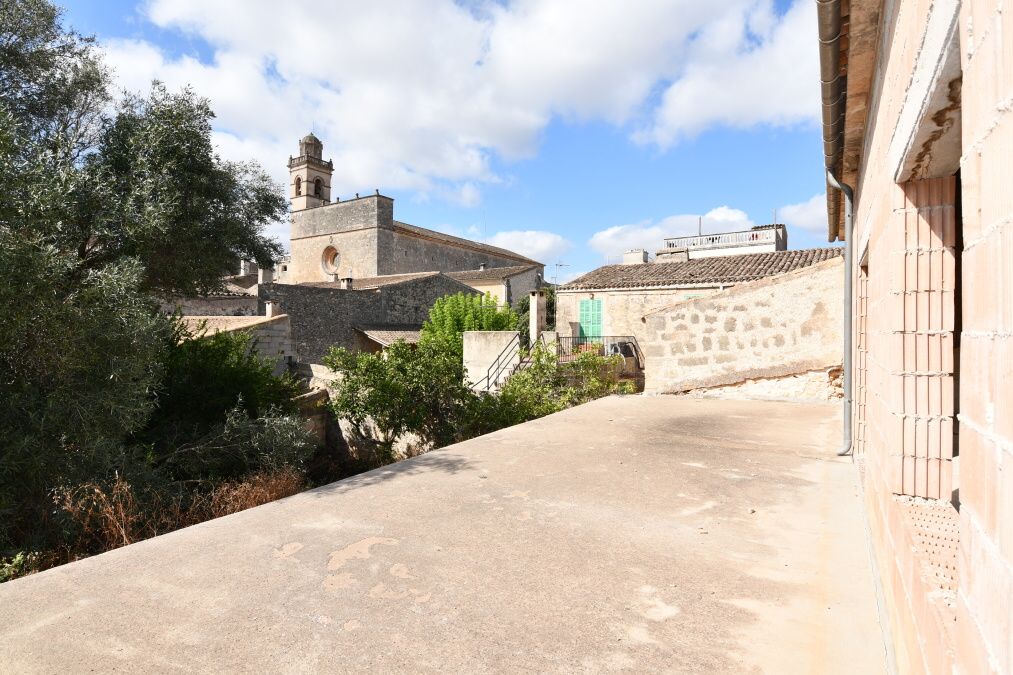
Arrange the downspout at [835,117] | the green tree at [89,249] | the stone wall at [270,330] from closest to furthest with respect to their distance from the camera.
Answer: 1. the downspout at [835,117]
2. the green tree at [89,249]
3. the stone wall at [270,330]

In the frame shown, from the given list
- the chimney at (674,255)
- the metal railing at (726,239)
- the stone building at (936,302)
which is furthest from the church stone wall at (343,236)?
the stone building at (936,302)

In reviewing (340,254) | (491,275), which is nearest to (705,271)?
(491,275)

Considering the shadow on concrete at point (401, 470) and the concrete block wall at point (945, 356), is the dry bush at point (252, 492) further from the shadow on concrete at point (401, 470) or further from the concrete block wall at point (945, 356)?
the concrete block wall at point (945, 356)

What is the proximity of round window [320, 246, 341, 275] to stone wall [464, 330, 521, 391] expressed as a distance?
90.4ft

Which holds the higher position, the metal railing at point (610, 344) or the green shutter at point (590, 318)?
the green shutter at point (590, 318)

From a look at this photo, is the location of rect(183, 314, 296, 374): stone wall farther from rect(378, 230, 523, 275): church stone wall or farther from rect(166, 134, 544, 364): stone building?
rect(378, 230, 523, 275): church stone wall

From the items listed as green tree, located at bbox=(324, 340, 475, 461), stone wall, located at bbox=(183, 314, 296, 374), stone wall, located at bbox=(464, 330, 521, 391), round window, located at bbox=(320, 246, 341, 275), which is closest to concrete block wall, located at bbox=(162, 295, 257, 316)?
stone wall, located at bbox=(183, 314, 296, 374)

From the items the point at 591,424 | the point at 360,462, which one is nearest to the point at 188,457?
the point at 360,462

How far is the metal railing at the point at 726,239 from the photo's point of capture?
30391 mm

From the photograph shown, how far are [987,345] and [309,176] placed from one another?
5002 cm

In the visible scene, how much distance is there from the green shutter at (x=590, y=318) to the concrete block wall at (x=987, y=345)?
67.4 feet

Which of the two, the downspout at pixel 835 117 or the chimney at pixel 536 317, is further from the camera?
the chimney at pixel 536 317

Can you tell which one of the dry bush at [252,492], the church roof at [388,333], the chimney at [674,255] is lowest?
the dry bush at [252,492]

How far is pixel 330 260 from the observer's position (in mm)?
41031
